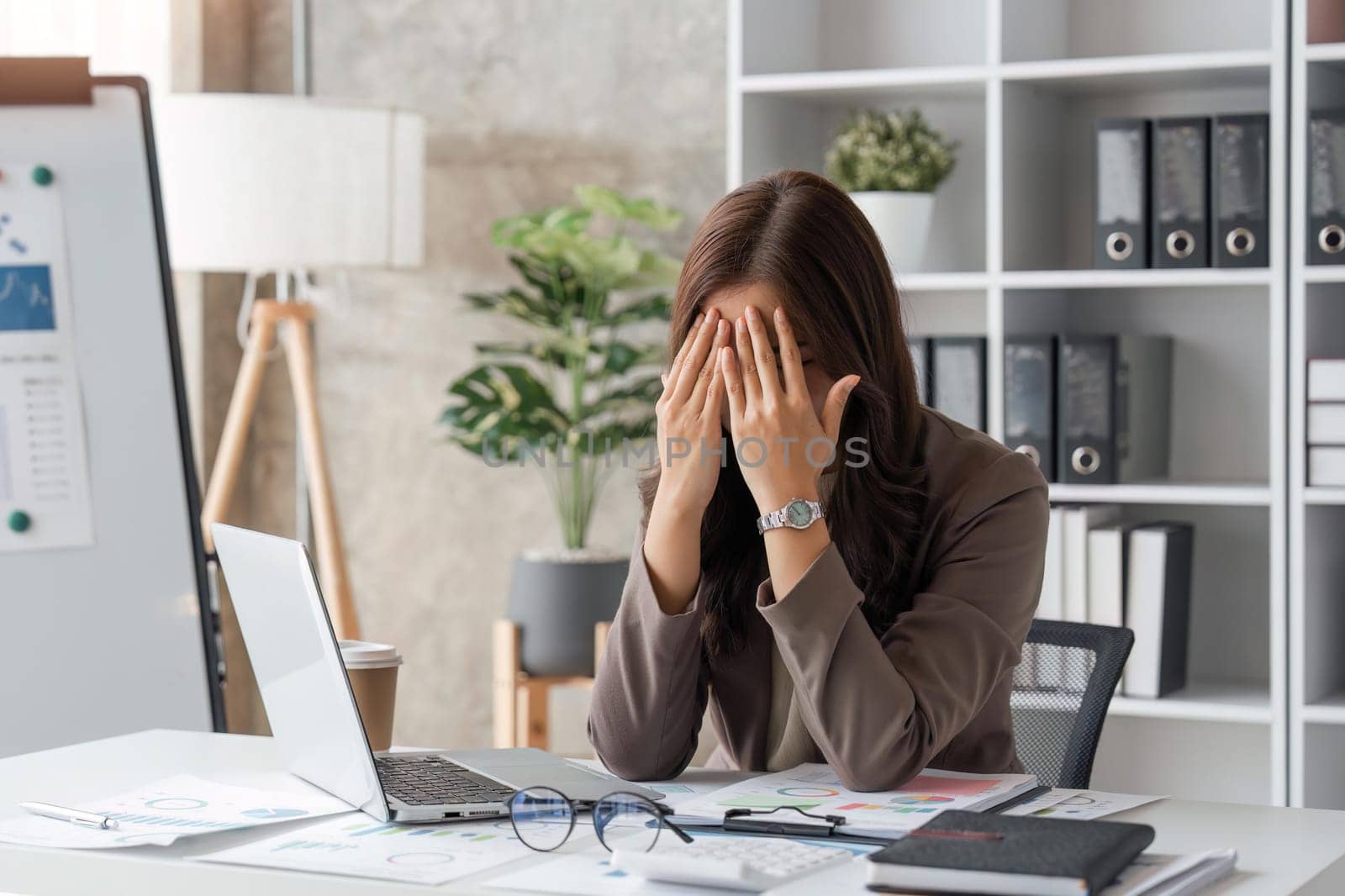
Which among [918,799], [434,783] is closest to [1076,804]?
[918,799]

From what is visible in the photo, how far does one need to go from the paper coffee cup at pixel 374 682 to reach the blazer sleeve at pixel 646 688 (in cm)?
21

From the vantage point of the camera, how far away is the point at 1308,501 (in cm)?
266

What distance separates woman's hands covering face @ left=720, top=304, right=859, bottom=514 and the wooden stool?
1.80 m

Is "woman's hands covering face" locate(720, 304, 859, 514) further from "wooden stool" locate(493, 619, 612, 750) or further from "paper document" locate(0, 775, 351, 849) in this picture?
"wooden stool" locate(493, 619, 612, 750)

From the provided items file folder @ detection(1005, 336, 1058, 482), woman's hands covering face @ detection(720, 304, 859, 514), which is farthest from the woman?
file folder @ detection(1005, 336, 1058, 482)

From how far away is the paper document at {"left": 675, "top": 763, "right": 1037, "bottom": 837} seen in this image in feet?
4.14

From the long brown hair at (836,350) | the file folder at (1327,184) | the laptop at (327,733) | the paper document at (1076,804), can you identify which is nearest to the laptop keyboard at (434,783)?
the laptop at (327,733)

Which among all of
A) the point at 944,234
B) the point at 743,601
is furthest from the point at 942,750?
the point at 944,234

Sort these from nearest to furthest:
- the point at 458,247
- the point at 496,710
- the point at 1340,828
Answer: the point at 1340,828
the point at 496,710
the point at 458,247

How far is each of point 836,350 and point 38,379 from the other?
129cm

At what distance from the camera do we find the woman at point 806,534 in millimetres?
1449

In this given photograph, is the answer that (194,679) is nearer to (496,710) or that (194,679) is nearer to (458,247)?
(496,710)

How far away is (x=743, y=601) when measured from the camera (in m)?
1.65

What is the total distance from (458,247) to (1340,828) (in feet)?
9.10
